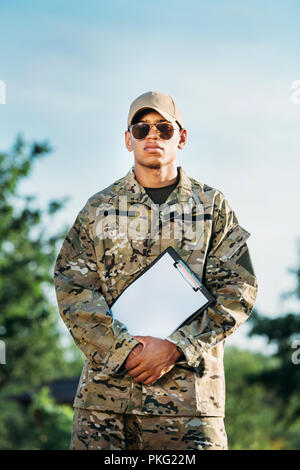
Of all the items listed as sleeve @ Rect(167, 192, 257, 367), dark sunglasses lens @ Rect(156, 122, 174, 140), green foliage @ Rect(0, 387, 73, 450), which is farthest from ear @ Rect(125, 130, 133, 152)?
green foliage @ Rect(0, 387, 73, 450)

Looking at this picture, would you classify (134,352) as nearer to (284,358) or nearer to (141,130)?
(141,130)

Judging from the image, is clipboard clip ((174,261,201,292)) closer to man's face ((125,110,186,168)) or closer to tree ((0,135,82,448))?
man's face ((125,110,186,168))

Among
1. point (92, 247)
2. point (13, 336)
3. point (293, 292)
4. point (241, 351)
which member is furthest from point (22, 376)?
point (92, 247)

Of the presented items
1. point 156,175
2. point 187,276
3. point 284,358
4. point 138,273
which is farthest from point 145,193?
point 284,358

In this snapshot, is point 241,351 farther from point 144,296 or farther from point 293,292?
point 144,296

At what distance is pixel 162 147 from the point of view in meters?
3.63

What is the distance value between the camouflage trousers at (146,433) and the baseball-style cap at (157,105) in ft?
5.61

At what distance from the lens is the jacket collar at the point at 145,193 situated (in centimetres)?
363

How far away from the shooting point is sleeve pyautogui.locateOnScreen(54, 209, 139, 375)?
3.25 meters

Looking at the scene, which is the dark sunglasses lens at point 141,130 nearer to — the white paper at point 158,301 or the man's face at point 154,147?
the man's face at point 154,147

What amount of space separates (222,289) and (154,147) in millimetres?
926

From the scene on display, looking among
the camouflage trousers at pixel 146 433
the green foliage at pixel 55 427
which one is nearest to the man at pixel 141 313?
the camouflage trousers at pixel 146 433

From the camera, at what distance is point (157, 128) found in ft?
12.0
